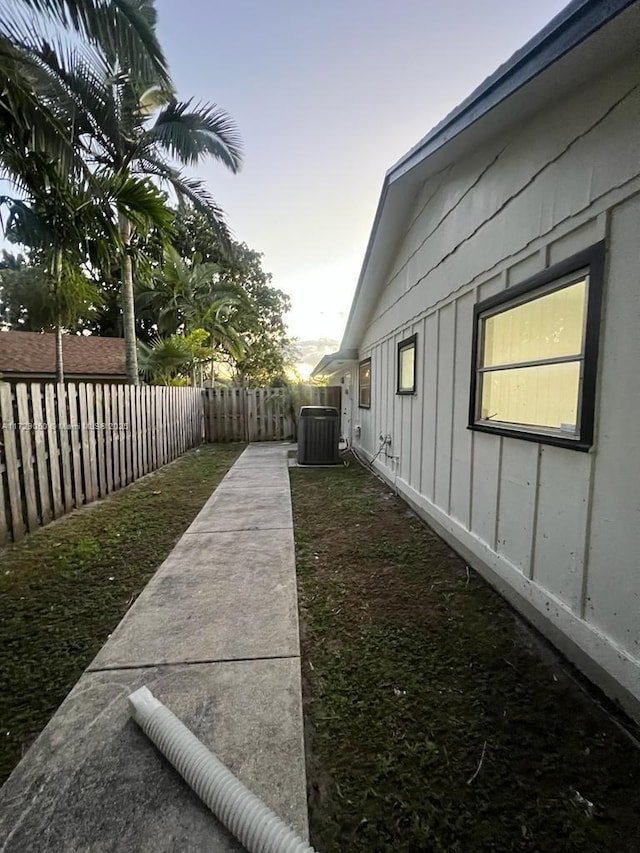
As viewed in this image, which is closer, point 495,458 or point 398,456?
point 495,458

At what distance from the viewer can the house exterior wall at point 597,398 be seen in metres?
1.65

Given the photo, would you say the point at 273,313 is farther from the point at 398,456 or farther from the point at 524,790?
the point at 524,790

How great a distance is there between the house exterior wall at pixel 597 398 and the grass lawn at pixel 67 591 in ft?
8.27

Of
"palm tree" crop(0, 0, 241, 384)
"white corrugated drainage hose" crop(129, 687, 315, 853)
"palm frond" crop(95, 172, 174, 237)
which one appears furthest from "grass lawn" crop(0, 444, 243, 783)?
"palm frond" crop(95, 172, 174, 237)

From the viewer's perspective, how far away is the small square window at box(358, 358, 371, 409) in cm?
732

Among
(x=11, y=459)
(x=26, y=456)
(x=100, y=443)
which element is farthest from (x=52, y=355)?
(x=11, y=459)

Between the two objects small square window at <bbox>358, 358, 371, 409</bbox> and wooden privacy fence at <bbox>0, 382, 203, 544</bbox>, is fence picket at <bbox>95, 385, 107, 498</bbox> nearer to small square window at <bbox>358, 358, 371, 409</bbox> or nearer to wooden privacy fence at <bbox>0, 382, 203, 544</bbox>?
wooden privacy fence at <bbox>0, 382, 203, 544</bbox>

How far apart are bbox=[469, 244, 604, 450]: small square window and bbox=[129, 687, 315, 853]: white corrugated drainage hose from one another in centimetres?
195

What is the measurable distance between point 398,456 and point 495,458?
239 cm

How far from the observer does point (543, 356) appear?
2344mm

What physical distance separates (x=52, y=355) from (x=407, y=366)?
14.8 meters

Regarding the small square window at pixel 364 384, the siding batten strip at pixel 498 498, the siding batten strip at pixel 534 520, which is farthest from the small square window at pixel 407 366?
the siding batten strip at pixel 534 520

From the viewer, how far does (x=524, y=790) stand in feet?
4.24

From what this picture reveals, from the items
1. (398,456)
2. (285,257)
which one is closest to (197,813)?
(398,456)
